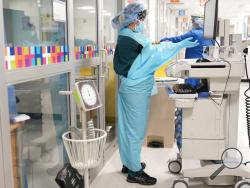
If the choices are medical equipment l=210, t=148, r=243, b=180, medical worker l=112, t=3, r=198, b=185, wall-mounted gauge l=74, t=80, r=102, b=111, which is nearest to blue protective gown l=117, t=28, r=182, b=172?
medical worker l=112, t=3, r=198, b=185

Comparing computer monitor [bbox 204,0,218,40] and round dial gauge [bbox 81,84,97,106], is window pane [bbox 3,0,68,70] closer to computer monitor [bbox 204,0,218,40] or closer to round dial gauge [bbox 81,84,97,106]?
round dial gauge [bbox 81,84,97,106]

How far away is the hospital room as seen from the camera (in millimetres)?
1748

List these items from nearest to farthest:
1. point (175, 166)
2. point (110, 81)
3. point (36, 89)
Result: point (36, 89), point (175, 166), point (110, 81)

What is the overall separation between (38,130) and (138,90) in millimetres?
965

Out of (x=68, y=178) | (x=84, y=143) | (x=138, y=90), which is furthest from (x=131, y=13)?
(x=68, y=178)

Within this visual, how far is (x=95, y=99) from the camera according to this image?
190 centimetres

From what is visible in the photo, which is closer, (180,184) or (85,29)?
(180,184)

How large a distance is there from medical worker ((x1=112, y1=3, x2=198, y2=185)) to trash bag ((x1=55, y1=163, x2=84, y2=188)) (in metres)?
0.76

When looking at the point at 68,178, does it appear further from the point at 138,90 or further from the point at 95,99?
the point at 138,90

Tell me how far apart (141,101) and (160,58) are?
43 cm

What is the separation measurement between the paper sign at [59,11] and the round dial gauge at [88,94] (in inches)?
22.8

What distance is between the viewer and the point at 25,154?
6.59 ft

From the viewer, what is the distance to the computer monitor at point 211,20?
2.43 m

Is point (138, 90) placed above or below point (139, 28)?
below
